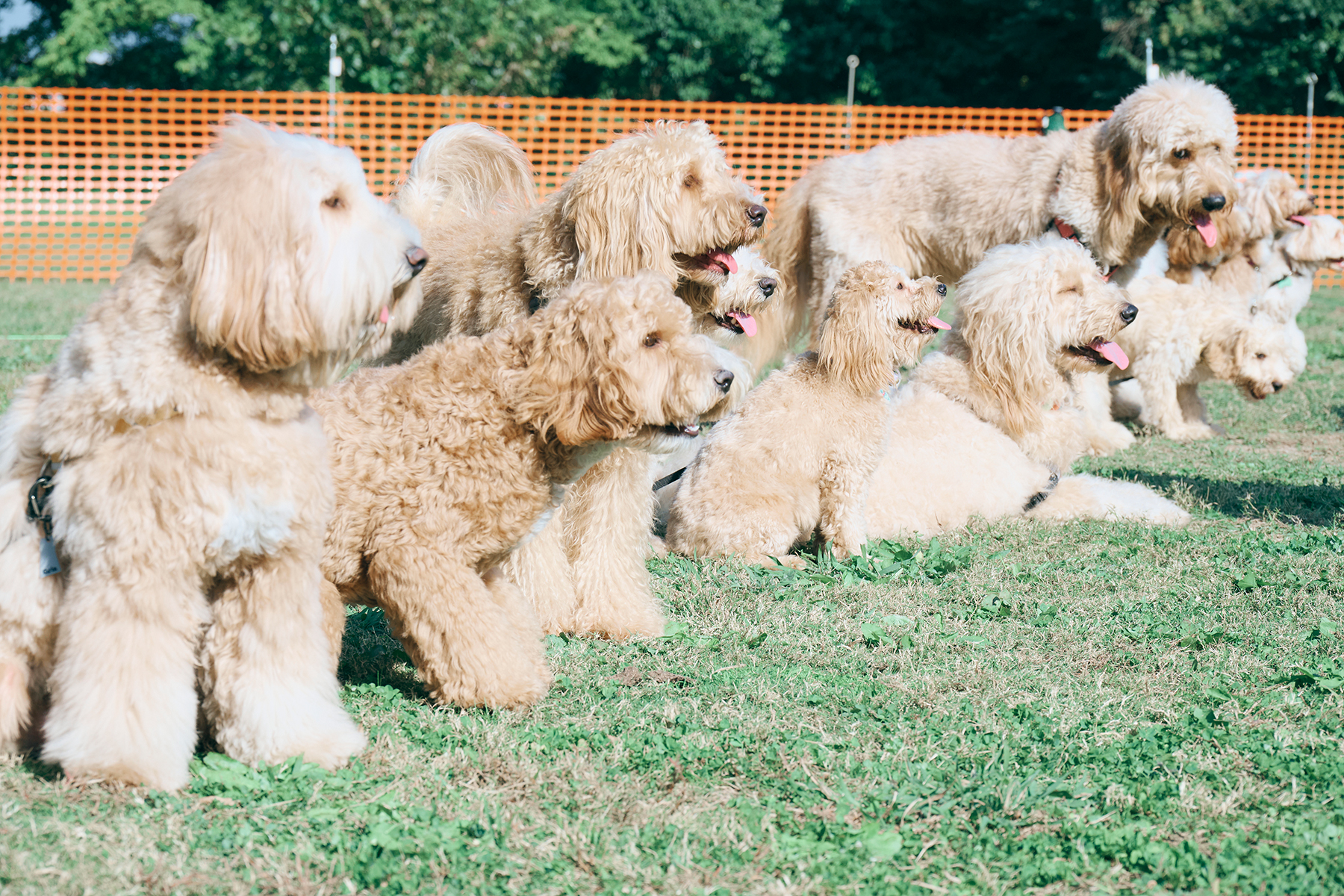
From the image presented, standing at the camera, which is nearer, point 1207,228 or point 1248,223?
point 1207,228

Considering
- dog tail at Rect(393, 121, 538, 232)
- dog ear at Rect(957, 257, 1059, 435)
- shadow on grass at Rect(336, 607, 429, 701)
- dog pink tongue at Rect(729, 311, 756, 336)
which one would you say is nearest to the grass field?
shadow on grass at Rect(336, 607, 429, 701)

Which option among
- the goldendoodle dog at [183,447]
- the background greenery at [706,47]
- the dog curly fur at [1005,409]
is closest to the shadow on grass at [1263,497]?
the dog curly fur at [1005,409]

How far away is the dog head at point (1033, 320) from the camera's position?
6328 mm

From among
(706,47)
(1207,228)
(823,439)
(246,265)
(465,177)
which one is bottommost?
(823,439)

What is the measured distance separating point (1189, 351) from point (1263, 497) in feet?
7.46

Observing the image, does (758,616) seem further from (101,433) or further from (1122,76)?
(1122,76)

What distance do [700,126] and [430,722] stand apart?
2.62 meters

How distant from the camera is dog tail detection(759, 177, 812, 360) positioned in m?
8.15

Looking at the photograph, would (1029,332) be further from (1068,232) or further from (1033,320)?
(1068,232)

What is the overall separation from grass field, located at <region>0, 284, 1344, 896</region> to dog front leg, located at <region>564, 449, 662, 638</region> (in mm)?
129

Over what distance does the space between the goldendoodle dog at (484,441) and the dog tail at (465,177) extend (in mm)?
2047

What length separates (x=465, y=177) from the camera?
5781mm

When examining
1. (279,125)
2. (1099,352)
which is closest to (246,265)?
(1099,352)

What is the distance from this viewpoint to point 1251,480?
7309mm
